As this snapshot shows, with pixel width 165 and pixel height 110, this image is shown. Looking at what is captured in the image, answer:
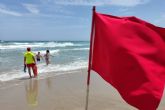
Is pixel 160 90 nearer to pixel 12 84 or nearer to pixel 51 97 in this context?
pixel 51 97

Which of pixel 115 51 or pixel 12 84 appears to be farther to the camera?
pixel 12 84

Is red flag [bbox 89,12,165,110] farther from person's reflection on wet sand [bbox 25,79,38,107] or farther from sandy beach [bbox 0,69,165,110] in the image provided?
person's reflection on wet sand [bbox 25,79,38,107]

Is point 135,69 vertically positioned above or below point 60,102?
above

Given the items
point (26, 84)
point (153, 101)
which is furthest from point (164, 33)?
point (26, 84)

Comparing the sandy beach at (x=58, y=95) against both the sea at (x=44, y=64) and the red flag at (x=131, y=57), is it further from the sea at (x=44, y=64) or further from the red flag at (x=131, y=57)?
the red flag at (x=131, y=57)

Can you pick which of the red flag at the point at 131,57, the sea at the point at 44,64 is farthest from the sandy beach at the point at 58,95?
the red flag at the point at 131,57

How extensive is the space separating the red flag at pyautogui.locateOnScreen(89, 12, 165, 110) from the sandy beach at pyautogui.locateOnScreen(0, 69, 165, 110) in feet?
9.64

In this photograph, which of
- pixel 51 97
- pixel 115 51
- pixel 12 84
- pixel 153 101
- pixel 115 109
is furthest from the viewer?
pixel 12 84

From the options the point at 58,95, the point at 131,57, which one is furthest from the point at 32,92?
the point at 131,57

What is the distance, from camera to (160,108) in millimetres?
8062

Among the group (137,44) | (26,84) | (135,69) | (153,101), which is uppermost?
(137,44)

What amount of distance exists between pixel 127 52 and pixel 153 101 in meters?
0.75

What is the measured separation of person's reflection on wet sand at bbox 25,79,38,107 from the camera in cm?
921

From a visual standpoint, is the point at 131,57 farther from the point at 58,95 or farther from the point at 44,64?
the point at 44,64
